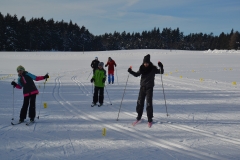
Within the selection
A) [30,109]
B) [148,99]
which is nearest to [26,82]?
[30,109]

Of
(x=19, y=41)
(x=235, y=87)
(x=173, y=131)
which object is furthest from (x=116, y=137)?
(x=19, y=41)

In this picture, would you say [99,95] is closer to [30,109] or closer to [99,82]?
[99,82]

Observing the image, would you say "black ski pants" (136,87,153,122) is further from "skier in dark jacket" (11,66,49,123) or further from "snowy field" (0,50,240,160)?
"skier in dark jacket" (11,66,49,123)

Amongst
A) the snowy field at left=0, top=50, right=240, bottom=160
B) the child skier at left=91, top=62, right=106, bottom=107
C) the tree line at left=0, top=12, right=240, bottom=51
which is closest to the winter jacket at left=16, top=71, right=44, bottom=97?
the snowy field at left=0, top=50, right=240, bottom=160

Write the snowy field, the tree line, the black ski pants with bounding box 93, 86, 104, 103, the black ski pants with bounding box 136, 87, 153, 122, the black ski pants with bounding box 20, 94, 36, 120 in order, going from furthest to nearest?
the tree line, the black ski pants with bounding box 93, 86, 104, 103, the black ski pants with bounding box 20, 94, 36, 120, the black ski pants with bounding box 136, 87, 153, 122, the snowy field

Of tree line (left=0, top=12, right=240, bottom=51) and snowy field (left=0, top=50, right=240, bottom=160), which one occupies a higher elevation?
tree line (left=0, top=12, right=240, bottom=51)

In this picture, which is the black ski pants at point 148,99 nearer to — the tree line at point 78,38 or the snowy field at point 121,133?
the snowy field at point 121,133

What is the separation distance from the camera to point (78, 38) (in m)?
84.2

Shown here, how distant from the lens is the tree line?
67375mm

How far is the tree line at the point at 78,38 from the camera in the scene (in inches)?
2653

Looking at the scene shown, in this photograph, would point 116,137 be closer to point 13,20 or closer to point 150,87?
point 150,87

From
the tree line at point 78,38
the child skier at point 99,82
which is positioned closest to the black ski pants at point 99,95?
the child skier at point 99,82

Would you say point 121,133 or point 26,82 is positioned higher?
point 26,82

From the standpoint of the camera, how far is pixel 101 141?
5500 millimetres
